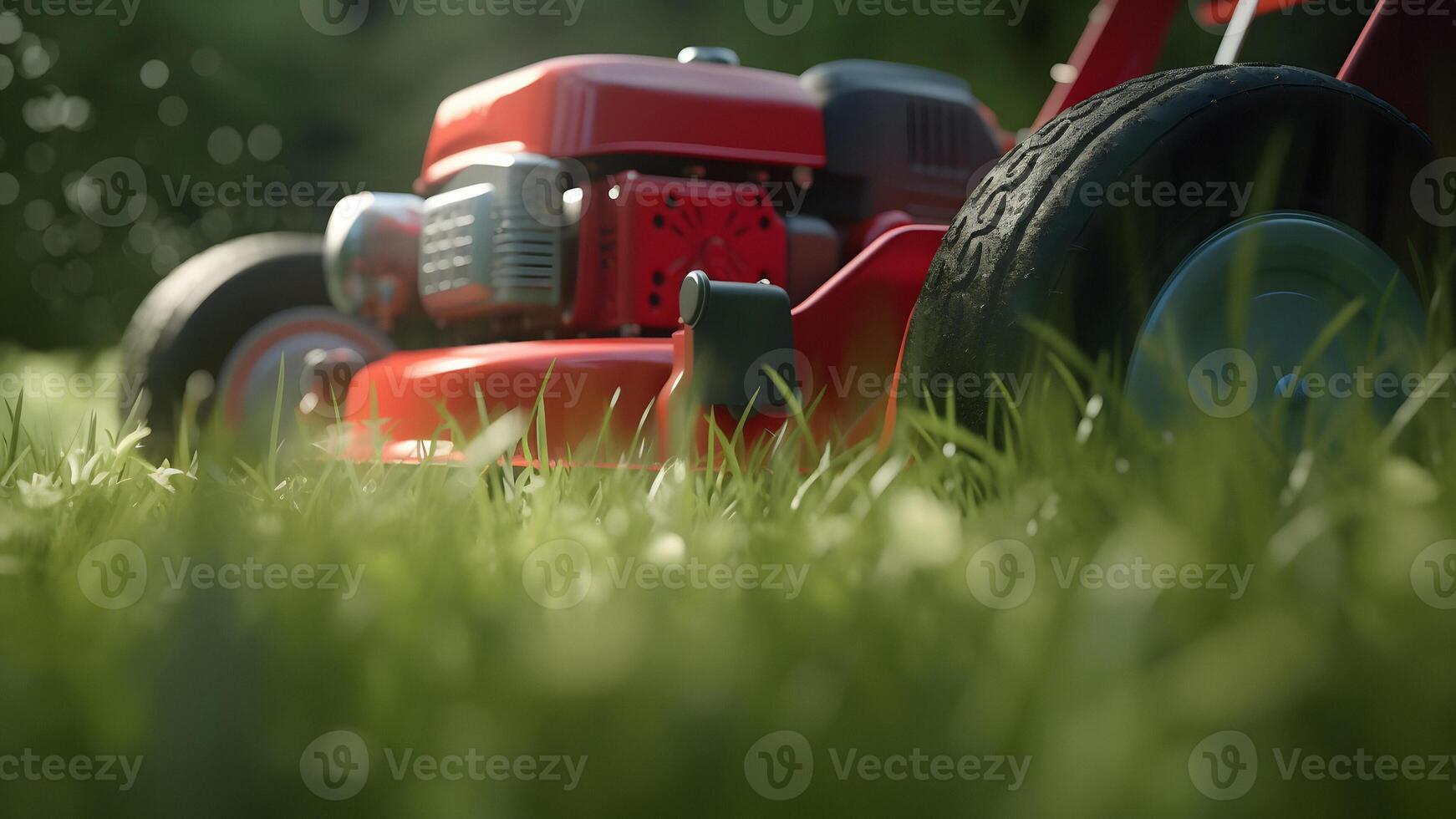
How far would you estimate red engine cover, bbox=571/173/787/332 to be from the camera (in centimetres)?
185

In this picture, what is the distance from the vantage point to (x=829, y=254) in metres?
2.04

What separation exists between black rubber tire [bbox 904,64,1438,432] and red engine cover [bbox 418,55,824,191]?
835mm

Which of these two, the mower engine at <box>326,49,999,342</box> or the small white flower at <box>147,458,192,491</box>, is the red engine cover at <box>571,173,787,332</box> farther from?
the small white flower at <box>147,458,192,491</box>

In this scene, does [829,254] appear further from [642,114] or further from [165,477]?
[165,477]

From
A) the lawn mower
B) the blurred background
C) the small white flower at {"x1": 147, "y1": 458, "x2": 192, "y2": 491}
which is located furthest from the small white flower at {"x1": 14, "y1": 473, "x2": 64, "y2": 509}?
the blurred background

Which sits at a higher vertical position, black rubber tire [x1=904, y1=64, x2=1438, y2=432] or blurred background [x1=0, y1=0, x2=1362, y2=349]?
black rubber tire [x1=904, y1=64, x2=1438, y2=432]

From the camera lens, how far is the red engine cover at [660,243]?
185 centimetres

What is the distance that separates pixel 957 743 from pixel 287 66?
595 cm

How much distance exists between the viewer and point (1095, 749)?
1.53 ft

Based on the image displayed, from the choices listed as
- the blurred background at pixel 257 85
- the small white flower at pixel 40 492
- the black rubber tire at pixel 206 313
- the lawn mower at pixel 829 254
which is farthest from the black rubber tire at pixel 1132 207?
the blurred background at pixel 257 85

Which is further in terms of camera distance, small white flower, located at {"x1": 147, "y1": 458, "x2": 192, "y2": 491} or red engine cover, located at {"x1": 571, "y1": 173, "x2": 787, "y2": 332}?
red engine cover, located at {"x1": 571, "y1": 173, "x2": 787, "y2": 332}

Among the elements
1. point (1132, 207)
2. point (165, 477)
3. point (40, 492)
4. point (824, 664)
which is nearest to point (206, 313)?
point (165, 477)

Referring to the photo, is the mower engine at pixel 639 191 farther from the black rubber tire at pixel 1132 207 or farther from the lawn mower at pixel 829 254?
the black rubber tire at pixel 1132 207

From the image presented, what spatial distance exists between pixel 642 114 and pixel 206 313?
1075 millimetres
